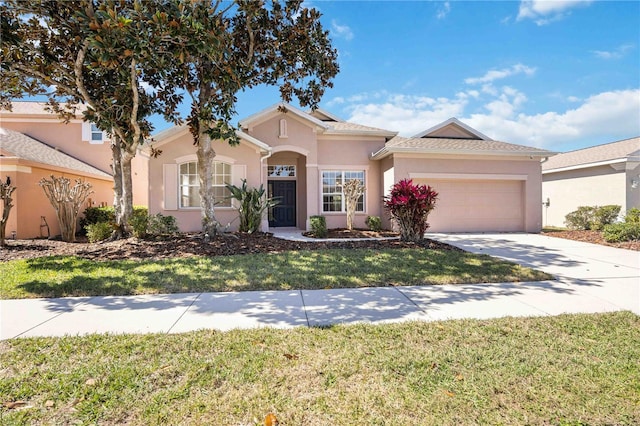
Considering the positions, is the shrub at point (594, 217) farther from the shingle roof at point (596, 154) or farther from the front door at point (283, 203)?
the front door at point (283, 203)

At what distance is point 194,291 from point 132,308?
39.7 inches

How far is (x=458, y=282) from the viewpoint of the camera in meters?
5.80

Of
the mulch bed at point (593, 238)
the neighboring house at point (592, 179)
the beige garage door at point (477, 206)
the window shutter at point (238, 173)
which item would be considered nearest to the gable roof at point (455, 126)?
the beige garage door at point (477, 206)

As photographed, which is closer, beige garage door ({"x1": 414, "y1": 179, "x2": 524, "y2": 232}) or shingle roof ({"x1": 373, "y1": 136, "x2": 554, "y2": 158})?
shingle roof ({"x1": 373, "y1": 136, "x2": 554, "y2": 158})

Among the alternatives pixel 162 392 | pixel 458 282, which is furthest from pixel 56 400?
pixel 458 282

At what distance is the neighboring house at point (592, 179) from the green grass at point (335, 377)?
→ 15623mm

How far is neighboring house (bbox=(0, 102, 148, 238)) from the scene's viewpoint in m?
10.8

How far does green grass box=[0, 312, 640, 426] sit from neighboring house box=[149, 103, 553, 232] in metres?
9.49

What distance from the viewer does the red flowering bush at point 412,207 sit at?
948 centimetres

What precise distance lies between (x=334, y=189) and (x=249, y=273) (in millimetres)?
8737

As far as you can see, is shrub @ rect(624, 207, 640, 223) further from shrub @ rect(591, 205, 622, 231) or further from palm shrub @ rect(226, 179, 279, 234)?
palm shrub @ rect(226, 179, 279, 234)

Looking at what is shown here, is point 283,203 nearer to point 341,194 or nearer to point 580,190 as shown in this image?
point 341,194

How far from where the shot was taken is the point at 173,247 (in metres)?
8.80

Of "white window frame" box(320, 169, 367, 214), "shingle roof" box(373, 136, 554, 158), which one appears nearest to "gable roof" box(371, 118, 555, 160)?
"shingle roof" box(373, 136, 554, 158)
